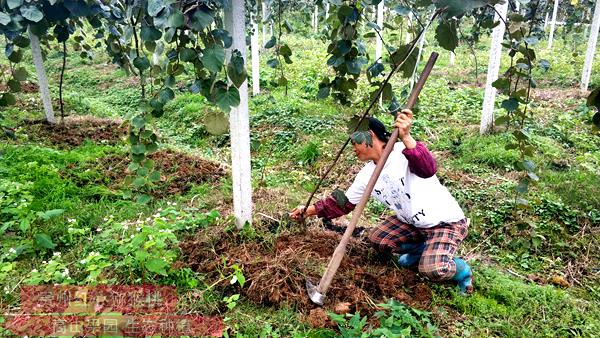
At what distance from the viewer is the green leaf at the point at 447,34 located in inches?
71.2

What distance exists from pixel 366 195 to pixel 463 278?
0.94 metres

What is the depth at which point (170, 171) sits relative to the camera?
14.1ft

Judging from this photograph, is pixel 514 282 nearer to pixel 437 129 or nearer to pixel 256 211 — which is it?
pixel 256 211

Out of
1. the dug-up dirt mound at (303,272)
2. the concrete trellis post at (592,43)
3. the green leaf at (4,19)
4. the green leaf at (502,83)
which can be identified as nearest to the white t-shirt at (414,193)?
the dug-up dirt mound at (303,272)

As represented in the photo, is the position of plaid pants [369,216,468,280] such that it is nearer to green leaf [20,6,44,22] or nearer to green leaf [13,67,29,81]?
green leaf [20,6,44,22]

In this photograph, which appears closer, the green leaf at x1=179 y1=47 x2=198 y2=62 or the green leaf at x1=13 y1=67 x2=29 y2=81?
the green leaf at x1=179 y1=47 x2=198 y2=62

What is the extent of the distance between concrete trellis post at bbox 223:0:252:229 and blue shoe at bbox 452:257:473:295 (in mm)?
1325

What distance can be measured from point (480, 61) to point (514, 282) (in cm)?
1022

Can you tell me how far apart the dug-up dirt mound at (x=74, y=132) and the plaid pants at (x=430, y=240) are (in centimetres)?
352

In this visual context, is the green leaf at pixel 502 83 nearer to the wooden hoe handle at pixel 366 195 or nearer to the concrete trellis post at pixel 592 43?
the wooden hoe handle at pixel 366 195

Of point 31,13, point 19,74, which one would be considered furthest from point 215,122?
point 19,74

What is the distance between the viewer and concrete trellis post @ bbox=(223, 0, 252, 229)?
7.33ft

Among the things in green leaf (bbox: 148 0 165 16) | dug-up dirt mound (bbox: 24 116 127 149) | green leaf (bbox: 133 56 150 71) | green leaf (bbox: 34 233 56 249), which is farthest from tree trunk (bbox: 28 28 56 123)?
green leaf (bbox: 148 0 165 16)

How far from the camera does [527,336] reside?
228cm
